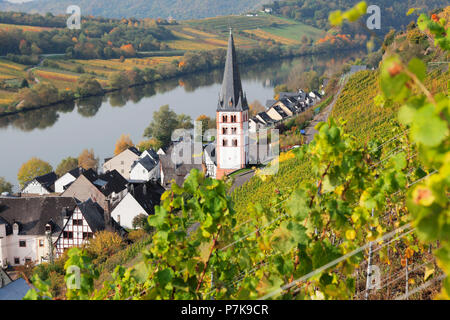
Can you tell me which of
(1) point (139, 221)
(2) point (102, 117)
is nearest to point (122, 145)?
(2) point (102, 117)

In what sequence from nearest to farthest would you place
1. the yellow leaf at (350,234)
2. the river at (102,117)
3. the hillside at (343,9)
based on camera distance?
the yellow leaf at (350,234) → the river at (102,117) → the hillside at (343,9)

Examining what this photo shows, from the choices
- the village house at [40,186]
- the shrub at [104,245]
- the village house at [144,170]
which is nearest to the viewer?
the shrub at [104,245]

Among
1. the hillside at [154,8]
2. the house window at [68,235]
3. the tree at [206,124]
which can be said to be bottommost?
the house window at [68,235]

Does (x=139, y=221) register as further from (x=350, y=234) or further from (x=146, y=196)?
(x=350, y=234)

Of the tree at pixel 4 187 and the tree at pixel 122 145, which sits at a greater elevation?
the tree at pixel 122 145

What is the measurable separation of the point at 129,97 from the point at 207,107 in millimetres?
12834

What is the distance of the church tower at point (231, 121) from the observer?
25.4 m

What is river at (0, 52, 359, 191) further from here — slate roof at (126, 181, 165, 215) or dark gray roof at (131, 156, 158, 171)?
slate roof at (126, 181, 165, 215)

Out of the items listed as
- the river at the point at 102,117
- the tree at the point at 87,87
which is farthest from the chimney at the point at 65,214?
the tree at the point at 87,87

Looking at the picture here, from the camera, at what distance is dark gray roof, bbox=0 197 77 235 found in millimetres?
16938

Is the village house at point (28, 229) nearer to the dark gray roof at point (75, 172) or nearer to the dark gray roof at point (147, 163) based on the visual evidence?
the dark gray roof at point (75, 172)

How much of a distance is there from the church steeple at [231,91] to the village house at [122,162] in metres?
6.89

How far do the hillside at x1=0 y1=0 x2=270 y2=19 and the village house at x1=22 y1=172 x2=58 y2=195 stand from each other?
118014 millimetres

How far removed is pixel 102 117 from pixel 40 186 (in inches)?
754
